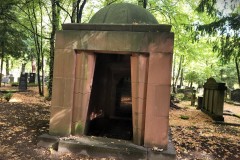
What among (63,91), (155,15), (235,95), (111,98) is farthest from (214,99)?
(235,95)

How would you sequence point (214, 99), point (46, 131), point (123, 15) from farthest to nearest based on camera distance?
point (214, 99), point (46, 131), point (123, 15)

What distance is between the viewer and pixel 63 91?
19.7 feet

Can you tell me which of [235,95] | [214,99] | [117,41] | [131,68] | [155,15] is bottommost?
[235,95]

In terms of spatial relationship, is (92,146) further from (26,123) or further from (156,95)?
(26,123)

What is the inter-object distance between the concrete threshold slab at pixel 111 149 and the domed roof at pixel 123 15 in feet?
10.3

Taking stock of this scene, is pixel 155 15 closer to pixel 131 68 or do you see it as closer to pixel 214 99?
pixel 214 99

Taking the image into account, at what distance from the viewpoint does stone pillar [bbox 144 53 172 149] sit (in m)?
5.50

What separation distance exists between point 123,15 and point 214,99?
8570mm

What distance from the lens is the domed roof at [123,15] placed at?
6484 mm

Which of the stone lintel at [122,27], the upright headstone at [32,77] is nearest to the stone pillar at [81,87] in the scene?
the stone lintel at [122,27]

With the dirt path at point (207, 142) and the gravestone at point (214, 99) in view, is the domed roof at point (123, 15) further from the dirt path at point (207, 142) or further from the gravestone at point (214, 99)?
the gravestone at point (214, 99)

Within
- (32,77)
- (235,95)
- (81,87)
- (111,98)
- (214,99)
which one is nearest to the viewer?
(81,87)

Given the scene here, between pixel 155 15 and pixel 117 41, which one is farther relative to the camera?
pixel 155 15

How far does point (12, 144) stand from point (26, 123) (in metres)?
2.16
